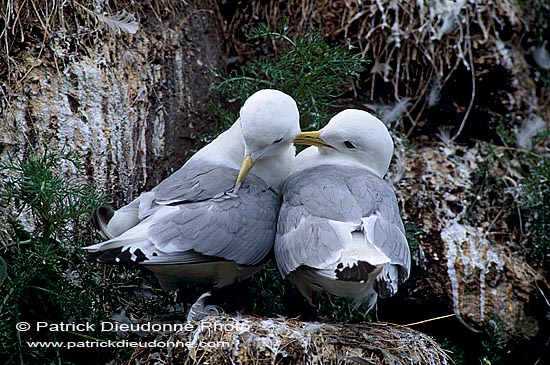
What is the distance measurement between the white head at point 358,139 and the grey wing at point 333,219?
12 cm

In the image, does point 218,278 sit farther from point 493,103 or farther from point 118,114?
point 493,103

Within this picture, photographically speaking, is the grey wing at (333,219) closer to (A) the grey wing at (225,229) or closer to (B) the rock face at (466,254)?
(A) the grey wing at (225,229)

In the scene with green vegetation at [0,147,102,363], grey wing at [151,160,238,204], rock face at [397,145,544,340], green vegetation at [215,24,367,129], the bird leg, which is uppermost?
green vegetation at [215,24,367,129]

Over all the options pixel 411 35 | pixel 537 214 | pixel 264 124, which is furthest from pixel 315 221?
pixel 411 35

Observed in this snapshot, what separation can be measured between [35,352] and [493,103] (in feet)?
7.99

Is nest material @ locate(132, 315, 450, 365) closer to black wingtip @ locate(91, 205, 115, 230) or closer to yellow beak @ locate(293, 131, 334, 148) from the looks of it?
black wingtip @ locate(91, 205, 115, 230)

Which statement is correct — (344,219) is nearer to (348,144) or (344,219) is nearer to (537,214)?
(348,144)

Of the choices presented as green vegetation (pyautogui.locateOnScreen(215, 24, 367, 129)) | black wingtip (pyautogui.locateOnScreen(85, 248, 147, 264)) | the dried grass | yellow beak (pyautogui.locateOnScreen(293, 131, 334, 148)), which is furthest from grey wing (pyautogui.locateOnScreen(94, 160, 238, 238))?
the dried grass

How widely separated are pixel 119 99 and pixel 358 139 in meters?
0.96

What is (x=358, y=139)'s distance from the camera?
9.01 ft

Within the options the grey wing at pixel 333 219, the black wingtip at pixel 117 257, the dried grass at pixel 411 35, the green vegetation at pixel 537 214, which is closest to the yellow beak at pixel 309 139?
the grey wing at pixel 333 219

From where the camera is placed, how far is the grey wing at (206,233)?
90.5 inches

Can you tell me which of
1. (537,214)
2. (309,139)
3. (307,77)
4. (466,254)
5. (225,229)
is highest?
(307,77)

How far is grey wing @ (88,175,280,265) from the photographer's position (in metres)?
2.30
